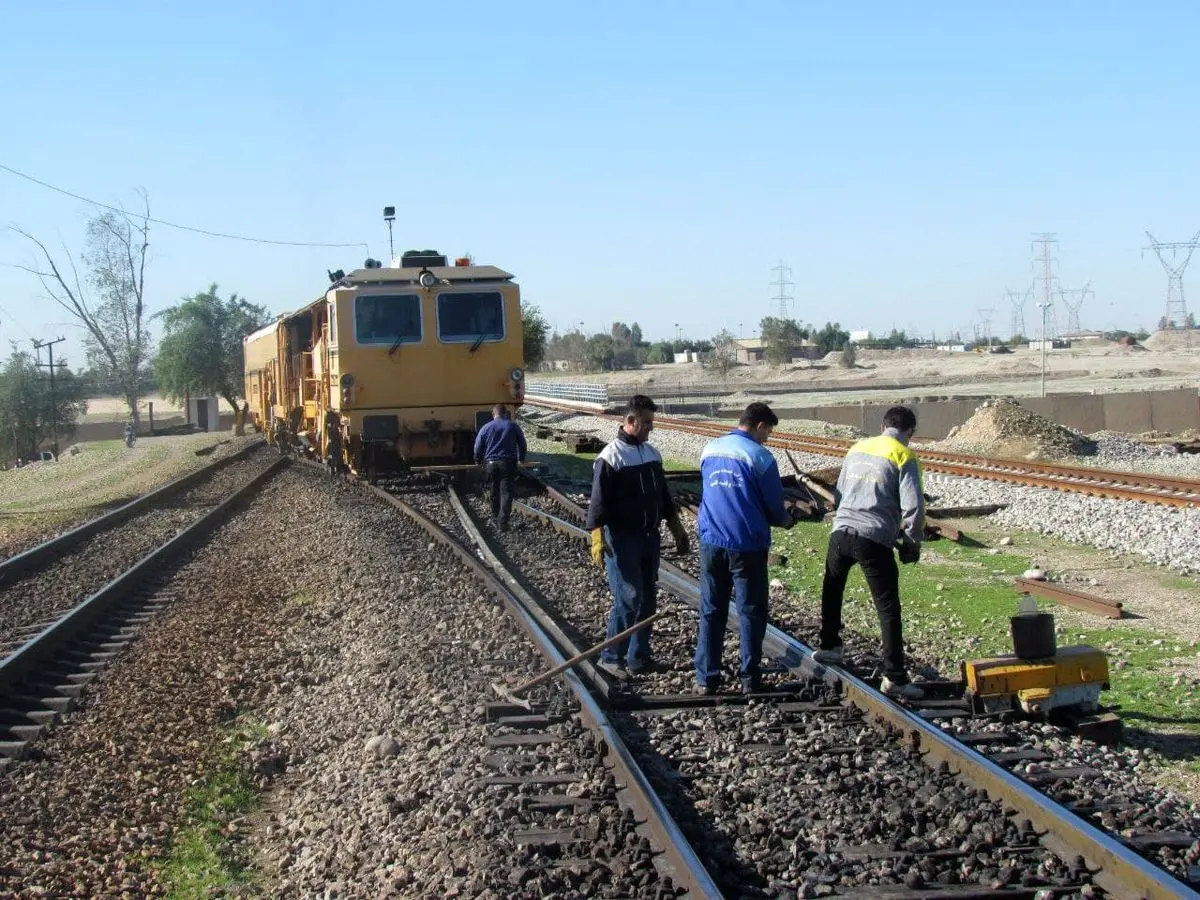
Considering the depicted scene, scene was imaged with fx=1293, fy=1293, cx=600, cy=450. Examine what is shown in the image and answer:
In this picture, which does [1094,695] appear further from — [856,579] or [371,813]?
[856,579]

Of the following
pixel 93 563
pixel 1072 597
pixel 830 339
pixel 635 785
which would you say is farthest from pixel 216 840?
pixel 830 339

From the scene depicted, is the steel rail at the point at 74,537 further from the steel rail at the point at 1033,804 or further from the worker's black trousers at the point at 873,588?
the steel rail at the point at 1033,804

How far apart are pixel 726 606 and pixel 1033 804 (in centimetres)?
267

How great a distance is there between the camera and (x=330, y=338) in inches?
764

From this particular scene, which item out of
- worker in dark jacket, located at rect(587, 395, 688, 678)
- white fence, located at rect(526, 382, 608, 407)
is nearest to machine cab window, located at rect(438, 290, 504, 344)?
worker in dark jacket, located at rect(587, 395, 688, 678)

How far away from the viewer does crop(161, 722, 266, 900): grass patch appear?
18.0 feet

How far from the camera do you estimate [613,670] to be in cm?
780

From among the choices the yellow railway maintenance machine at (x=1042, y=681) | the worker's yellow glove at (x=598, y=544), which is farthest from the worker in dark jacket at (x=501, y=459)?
the yellow railway maintenance machine at (x=1042, y=681)

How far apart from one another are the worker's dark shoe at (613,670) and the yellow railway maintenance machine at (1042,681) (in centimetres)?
199

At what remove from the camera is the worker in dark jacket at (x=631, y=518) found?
25.6ft

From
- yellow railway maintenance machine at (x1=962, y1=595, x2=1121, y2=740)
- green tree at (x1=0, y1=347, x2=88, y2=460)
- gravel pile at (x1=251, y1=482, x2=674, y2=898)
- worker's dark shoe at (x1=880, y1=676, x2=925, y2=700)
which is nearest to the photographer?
gravel pile at (x1=251, y1=482, x2=674, y2=898)

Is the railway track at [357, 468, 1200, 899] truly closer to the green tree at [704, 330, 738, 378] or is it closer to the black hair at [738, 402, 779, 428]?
the black hair at [738, 402, 779, 428]

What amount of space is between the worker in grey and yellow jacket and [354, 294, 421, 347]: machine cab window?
12.1 m

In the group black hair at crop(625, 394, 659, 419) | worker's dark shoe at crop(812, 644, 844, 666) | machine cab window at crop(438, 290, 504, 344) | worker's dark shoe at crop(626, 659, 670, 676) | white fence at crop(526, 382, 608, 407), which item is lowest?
worker's dark shoe at crop(626, 659, 670, 676)
